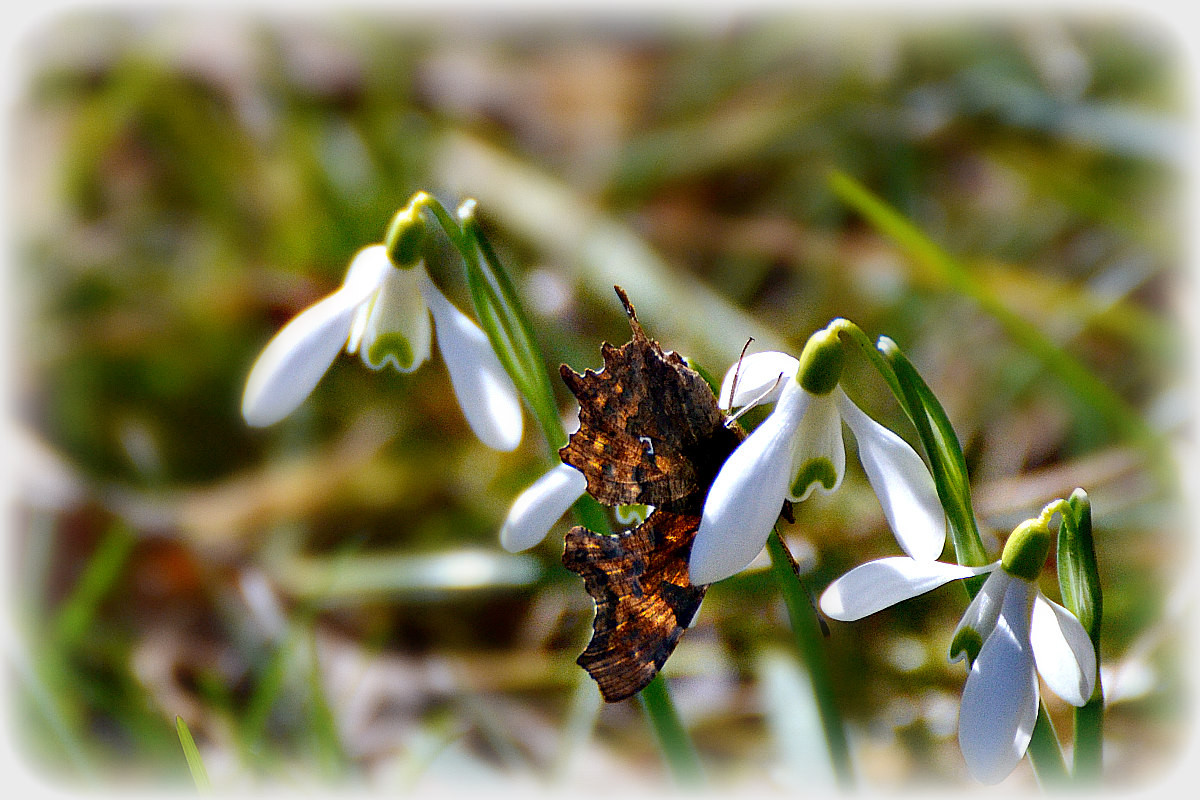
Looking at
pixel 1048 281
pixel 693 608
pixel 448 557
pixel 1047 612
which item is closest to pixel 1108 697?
pixel 1047 612

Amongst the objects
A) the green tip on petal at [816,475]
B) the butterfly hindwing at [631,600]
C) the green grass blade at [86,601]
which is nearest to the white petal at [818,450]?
the green tip on petal at [816,475]

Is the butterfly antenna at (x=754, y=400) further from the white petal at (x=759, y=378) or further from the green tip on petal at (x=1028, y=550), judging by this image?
the green tip on petal at (x=1028, y=550)

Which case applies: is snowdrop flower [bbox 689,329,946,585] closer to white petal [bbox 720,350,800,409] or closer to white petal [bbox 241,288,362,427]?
white petal [bbox 720,350,800,409]

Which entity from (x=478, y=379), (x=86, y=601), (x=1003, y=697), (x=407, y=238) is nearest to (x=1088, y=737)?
(x=1003, y=697)

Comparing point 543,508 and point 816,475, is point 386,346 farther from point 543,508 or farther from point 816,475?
point 816,475

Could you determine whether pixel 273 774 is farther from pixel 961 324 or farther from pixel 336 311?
pixel 961 324

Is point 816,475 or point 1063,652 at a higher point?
point 816,475
